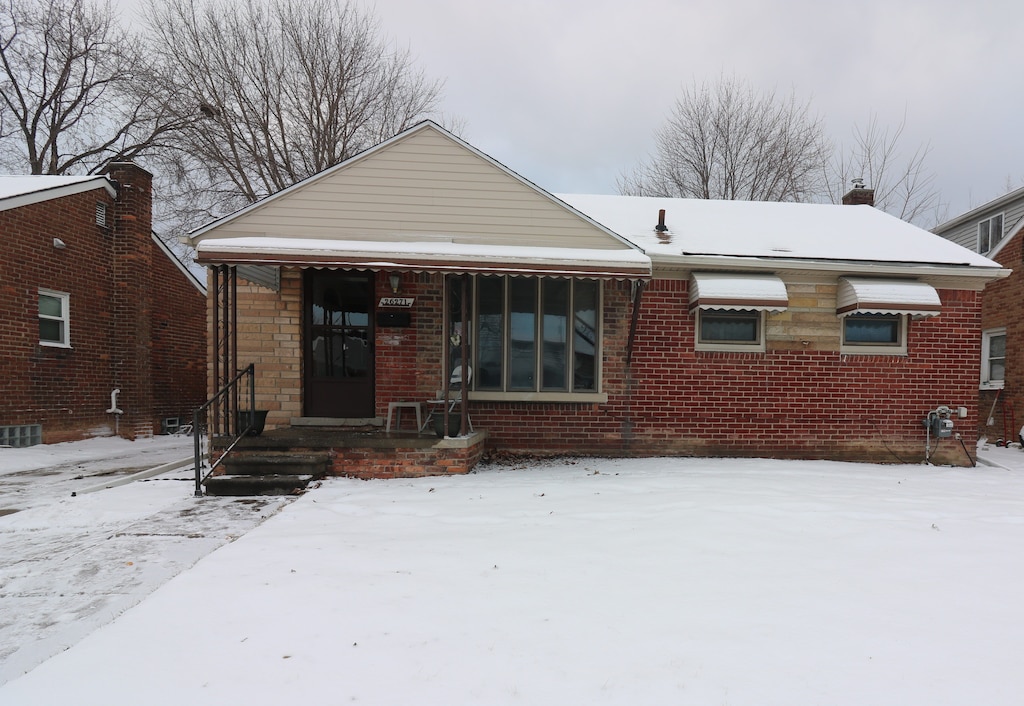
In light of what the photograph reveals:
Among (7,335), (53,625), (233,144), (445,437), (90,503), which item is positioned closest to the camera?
(53,625)

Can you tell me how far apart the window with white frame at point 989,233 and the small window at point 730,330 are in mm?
10733

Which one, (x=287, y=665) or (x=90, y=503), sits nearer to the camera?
(x=287, y=665)

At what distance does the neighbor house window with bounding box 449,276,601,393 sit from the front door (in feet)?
4.56

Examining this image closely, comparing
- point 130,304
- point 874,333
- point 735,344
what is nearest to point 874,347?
point 874,333

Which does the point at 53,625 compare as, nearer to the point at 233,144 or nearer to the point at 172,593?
the point at 172,593

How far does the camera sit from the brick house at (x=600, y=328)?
22.1 feet

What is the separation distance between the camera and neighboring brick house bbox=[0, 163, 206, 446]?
9.10 m

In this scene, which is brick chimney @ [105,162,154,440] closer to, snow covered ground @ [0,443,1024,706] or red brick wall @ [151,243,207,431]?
red brick wall @ [151,243,207,431]

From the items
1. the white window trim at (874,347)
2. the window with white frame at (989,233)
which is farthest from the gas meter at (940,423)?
the window with white frame at (989,233)

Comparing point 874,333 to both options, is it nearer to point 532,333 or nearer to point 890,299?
point 890,299

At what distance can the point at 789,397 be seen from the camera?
7.89 metres

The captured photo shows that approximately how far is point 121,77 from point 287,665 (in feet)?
73.2

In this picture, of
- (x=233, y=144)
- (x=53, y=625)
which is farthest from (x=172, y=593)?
(x=233, y=144)

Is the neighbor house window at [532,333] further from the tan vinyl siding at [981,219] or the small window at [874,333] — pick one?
the tan vinyl siding at [981,219]
